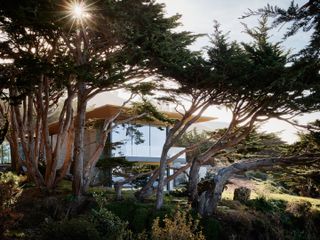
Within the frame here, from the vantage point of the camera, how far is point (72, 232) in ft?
27.8

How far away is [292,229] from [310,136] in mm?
4281

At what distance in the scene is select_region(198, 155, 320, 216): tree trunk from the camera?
549 inches

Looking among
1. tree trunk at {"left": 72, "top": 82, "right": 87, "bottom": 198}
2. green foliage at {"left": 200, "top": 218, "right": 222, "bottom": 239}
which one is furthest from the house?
green foliage at {"left": 200, "top": 218, "right": 222, "bottom": 239}

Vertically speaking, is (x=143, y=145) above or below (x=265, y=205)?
above

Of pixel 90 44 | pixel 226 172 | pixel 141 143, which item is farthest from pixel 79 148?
pixel 141 143

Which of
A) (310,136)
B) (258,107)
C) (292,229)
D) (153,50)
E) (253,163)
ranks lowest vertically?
(292,229)

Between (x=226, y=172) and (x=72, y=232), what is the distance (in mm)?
8184

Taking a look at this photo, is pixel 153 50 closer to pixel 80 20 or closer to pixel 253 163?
pixel 80 20

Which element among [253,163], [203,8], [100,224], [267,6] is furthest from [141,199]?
[267,6]

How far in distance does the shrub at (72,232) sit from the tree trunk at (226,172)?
608 cm

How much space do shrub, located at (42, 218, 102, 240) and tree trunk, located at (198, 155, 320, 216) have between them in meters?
6.08

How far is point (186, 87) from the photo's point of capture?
14.4 m

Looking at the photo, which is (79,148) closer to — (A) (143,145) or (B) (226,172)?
(B) (226,172)

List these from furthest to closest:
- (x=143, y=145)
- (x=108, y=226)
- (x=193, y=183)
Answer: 1. (x=143, y=145)
2. (x=193, y=183)
3. (x=108, y=226)
